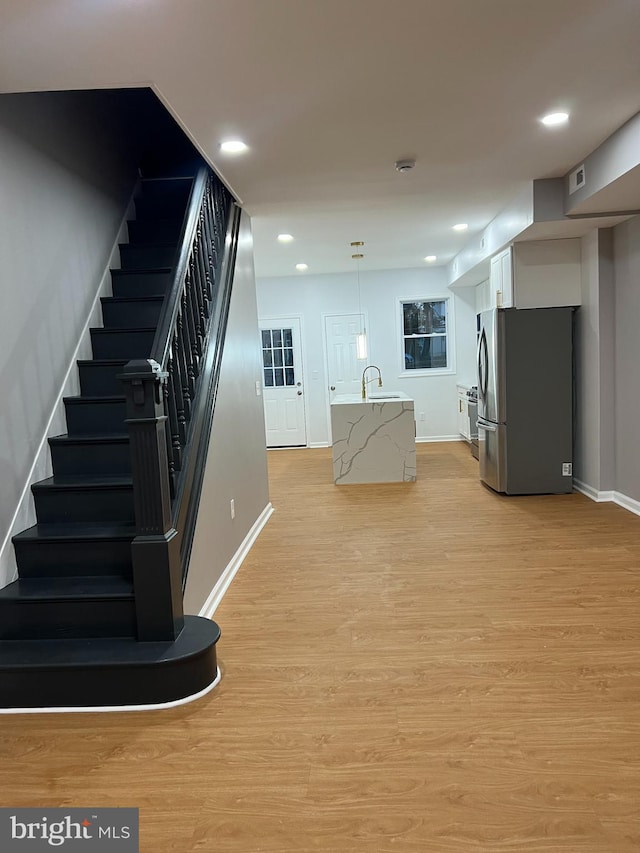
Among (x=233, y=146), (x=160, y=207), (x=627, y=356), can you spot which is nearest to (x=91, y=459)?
(x=233, y=146)

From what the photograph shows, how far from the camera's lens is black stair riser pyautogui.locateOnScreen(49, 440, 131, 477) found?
3.03m

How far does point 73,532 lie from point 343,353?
22.4 ft

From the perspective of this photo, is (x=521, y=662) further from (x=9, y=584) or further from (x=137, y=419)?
(x=9, y=584)

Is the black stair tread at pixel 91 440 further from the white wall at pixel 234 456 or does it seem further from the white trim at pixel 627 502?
the white trim at pixel 627 502

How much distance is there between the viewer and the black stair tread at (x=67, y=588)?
2461mm

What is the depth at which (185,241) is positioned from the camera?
314cm

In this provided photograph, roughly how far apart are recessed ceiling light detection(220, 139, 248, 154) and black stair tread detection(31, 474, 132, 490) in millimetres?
2000

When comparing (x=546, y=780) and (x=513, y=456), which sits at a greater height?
(x=513, y=456)

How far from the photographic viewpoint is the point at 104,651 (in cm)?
236

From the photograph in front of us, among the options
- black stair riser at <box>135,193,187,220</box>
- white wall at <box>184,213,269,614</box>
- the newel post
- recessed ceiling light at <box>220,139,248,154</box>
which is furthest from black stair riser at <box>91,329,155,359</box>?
black stair riser at <box>135,193,187,220</box>

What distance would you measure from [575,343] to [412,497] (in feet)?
6.94

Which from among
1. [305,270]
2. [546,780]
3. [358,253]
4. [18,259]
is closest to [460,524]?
[546,780]

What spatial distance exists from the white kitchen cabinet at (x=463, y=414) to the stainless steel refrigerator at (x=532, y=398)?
8.68 ft

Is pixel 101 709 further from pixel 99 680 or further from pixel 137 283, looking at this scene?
pixel 137 283
